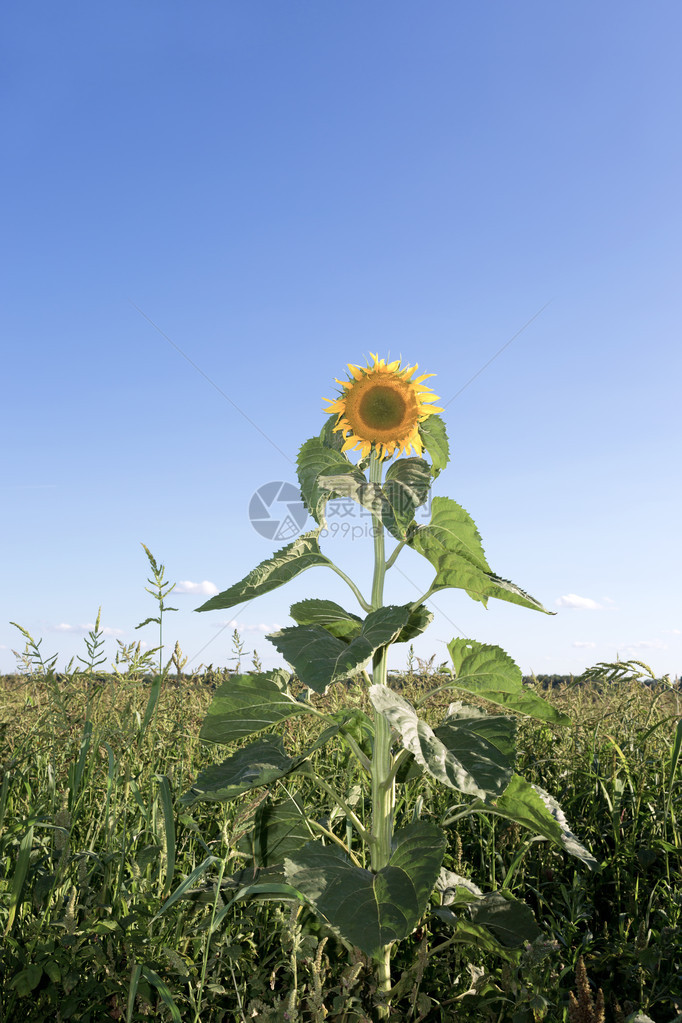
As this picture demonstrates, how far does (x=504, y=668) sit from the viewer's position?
94.3 inches


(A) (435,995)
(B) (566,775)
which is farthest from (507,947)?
(B) (566,775)

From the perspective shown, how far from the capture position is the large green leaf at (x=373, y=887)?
6.32ft

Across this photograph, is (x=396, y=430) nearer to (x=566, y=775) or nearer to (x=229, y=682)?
(x=229, y=682)

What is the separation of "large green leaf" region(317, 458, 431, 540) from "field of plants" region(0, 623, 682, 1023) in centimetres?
83

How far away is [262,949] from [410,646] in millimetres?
2227

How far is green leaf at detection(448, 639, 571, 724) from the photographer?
2.37 metres

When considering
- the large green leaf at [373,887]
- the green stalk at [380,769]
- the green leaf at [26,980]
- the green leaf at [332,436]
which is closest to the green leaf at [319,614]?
the green stalk at [380,769]

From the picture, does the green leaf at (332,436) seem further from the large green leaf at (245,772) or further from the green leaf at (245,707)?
the large green leaf at (245,772)

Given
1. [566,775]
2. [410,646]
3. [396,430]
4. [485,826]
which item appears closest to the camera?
[396,430]

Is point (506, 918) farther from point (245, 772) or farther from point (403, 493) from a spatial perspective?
point (403, 493)

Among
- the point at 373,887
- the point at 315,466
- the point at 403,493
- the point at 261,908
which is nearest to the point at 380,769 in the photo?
the point at 373,887

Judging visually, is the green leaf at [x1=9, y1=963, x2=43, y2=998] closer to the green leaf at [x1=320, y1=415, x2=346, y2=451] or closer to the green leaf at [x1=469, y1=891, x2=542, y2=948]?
the green leaf at [x1=469, y1=891, x2=542, y2=948]

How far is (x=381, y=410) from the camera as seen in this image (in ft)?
8.84

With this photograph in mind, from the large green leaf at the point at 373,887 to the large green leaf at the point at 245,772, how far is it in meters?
0.25
